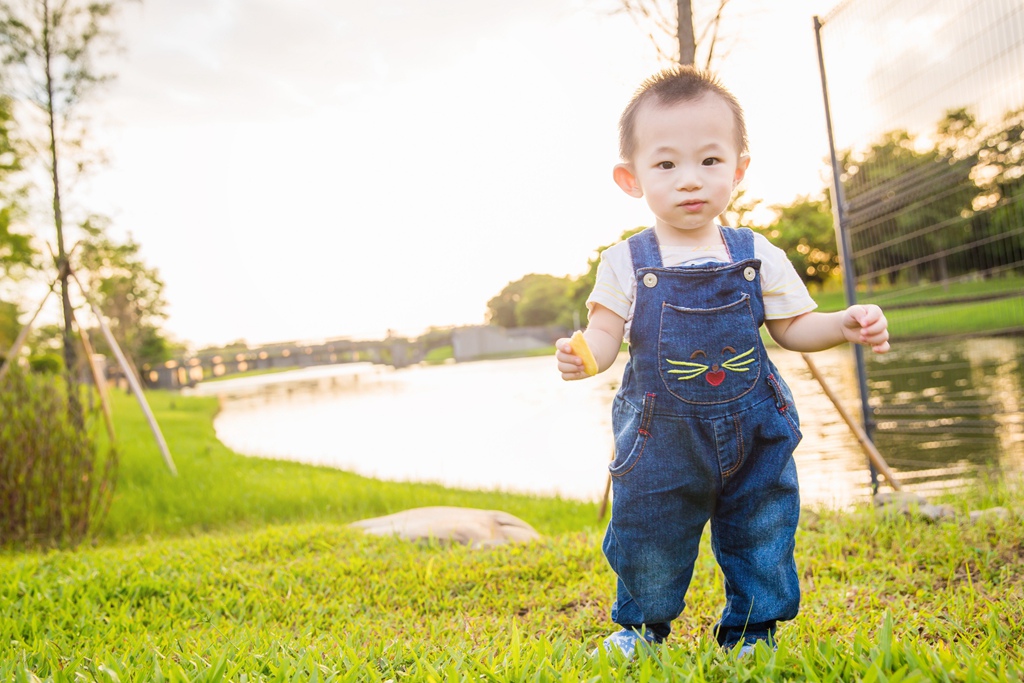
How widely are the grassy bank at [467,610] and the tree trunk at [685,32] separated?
8.02ft

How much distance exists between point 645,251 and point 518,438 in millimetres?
9139

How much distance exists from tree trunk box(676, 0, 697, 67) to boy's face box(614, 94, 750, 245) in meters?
2.13

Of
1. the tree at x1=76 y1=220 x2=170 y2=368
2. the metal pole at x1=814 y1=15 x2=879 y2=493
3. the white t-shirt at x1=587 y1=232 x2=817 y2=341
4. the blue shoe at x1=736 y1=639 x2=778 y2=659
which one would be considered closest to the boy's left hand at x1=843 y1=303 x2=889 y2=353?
the white t-shirt at x1=587 y1=232 x2=817 y2=341

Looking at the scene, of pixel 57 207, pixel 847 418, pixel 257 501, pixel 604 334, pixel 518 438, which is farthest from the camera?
pixel 518 438

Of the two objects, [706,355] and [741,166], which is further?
[741,166]

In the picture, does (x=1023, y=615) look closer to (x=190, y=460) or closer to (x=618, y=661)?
(x=618, y=661)

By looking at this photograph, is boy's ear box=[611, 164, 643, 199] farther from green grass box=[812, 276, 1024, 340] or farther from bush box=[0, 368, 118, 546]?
bush box=[0, 368, 118, 546]

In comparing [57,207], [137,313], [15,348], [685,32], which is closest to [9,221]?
[57,207]

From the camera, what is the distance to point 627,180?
6.70 ft

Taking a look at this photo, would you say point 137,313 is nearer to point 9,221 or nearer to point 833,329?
point 9,221

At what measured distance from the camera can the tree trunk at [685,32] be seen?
12.5 feet

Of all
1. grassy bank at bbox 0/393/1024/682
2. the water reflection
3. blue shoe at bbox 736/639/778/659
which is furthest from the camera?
the water reflection

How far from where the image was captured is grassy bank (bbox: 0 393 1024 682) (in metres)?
1.48

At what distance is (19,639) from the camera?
2.37 metres
